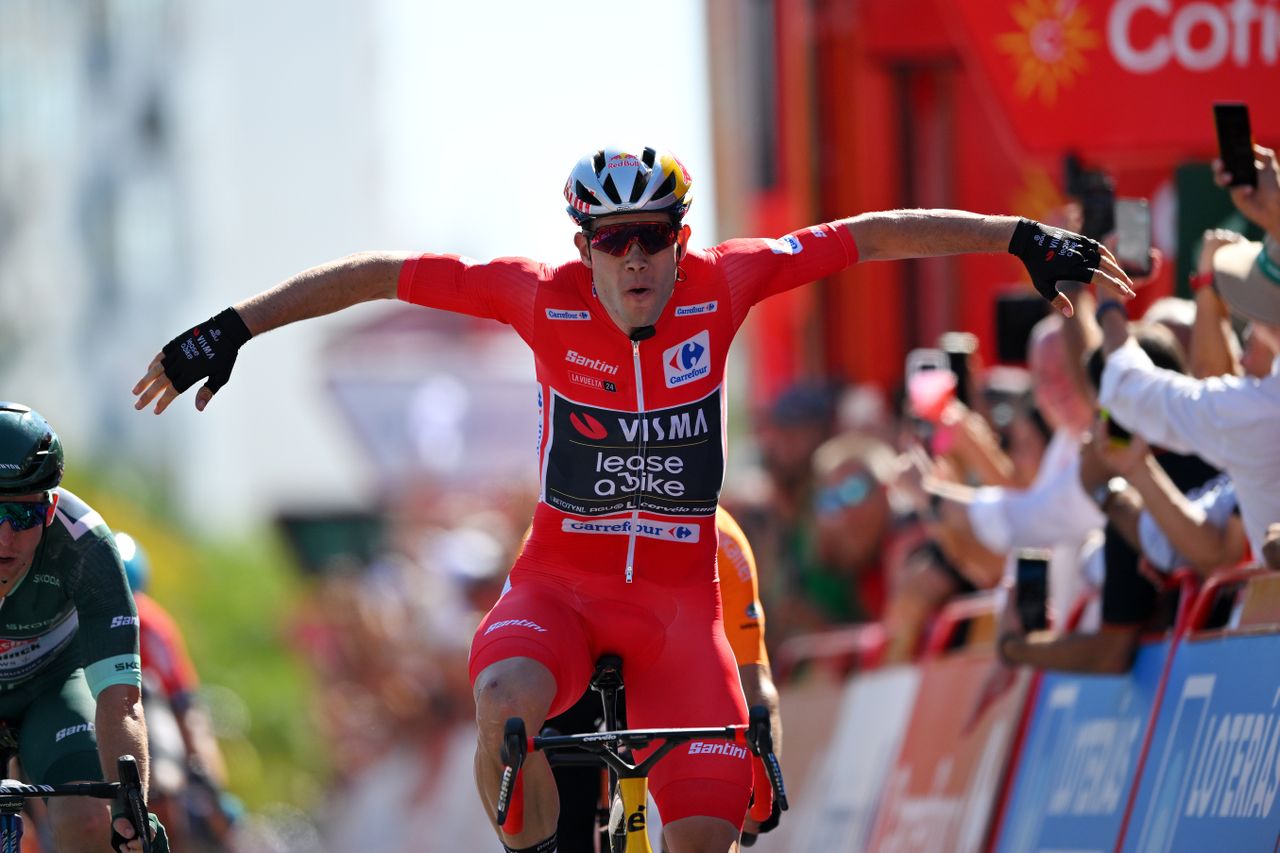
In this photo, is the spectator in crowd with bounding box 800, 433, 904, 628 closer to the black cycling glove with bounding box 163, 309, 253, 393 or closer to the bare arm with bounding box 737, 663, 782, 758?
the bare arm with bounding box 737, 663, 782, 758

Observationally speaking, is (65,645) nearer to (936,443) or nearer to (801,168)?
(936,443)

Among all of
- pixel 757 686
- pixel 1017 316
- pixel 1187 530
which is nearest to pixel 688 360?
pixel 757 686

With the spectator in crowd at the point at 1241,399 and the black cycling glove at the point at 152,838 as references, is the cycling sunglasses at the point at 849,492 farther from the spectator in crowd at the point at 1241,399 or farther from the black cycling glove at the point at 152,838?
the black cycling glove at the point at 152,838

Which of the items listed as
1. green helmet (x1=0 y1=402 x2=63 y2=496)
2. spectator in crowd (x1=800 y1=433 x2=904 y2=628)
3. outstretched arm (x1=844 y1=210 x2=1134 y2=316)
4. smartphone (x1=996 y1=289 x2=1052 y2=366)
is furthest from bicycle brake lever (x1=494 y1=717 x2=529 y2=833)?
spectator in crowd (x1=800 y1=433 x2=904 y2=628)

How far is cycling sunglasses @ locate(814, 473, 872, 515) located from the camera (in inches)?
503

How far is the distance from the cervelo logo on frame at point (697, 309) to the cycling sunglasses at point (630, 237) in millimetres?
258

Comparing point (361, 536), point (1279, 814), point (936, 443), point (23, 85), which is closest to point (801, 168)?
point (936, 443)

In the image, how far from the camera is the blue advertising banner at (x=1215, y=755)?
23.7 feet

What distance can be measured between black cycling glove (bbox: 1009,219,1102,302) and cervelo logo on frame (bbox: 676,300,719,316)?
97cm

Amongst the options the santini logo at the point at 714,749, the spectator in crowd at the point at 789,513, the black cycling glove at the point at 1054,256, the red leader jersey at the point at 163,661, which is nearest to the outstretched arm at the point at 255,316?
the santini logo at the point at 714,749

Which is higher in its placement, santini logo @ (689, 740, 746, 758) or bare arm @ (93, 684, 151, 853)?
bare arm @ (93, 684, 151, 853)

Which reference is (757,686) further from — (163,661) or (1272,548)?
(163,661)

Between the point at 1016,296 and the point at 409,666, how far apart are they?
13846 millimetres

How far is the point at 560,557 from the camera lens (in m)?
7.65
